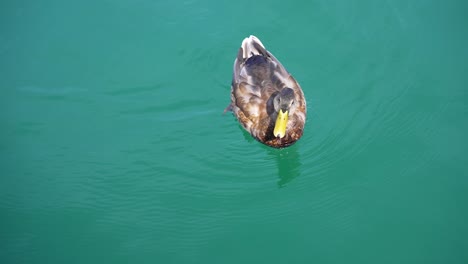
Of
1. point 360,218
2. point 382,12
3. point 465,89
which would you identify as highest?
point 382,12

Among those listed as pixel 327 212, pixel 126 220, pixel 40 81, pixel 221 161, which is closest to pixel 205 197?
pixel 221 161

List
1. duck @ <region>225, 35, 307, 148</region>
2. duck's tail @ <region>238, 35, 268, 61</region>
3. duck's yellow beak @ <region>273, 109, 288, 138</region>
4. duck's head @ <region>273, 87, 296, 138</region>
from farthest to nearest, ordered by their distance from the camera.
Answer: duck's tail @ <region>238, 35, 268, 61</region>, duck @ <region>225, 35, 307, 148</region>, duck's yellow beak @ <region>273, 109, 288, 138</region>, duck's head @ <region>273, 87, 296, 138</region>

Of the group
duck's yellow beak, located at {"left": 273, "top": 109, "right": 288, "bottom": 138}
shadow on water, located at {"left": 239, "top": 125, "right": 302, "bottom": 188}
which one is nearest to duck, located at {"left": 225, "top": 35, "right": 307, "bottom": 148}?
duck's yellow beak, located at {"left": 273, "top": 109, "right": 288, "bottom": 138}

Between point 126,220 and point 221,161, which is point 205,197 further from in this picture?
point 126,220

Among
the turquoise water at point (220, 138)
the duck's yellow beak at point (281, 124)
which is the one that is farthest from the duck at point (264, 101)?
the turquoise water at point (220, 138)

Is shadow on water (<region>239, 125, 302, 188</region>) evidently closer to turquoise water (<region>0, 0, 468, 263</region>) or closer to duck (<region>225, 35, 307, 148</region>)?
turquoise water (<region>0, 0, 468, 263</region>)

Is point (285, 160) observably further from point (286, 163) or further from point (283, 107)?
point (283, 107)

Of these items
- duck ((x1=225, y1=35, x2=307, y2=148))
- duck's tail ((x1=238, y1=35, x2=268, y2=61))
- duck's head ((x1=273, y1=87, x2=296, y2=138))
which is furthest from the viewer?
duck's tail ((x1=238, y1=35, x2=268, y2=61))

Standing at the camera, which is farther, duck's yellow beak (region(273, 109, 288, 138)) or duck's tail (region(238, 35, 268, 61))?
duck's tail (region(238, 35, 268, 61))

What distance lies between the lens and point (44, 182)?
20.5ft

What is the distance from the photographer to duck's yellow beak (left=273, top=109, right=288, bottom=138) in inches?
230

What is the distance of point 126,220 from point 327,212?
2290mm

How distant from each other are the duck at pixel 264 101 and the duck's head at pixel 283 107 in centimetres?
2

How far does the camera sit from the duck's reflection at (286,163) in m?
6.18
